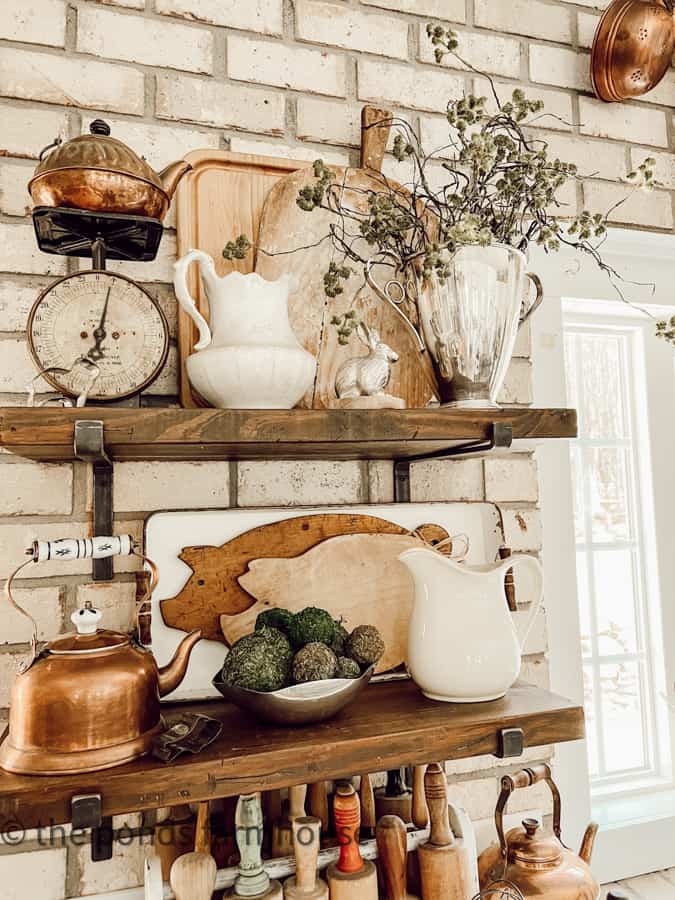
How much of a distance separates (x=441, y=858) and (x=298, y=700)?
37 centimetres

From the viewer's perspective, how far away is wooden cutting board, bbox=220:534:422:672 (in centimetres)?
103

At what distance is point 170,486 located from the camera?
1.08 metres

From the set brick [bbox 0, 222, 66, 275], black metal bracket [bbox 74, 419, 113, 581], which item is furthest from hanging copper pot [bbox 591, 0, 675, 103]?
black metal bracket [bbox 74, 419, 113, 581]

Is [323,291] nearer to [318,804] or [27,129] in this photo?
[27,129]

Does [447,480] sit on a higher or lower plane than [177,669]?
higher

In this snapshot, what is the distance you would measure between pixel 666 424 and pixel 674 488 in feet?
0.45

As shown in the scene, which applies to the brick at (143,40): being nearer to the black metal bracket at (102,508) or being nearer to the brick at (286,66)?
the brick at (286,66)

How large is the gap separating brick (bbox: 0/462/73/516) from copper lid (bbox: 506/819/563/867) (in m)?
0.83

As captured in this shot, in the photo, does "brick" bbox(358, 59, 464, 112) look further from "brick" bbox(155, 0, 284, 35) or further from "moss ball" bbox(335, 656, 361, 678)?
"moss ball" bbox(335, 656, 361, 678)

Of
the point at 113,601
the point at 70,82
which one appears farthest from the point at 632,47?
the point at 113,601

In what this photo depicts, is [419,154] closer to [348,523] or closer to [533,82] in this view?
[533,82]

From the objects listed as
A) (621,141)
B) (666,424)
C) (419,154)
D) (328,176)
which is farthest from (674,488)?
(328,176)

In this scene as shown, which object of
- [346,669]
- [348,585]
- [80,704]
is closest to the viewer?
[80,704]

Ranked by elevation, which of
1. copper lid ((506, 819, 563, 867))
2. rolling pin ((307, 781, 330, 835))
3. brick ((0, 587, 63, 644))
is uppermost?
brick ((0, 587, 63, 644))
